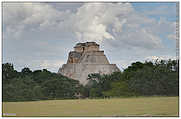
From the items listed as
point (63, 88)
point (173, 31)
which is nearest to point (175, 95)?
point (173, 31)

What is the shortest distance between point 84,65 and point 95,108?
4.22 m

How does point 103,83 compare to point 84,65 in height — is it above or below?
below

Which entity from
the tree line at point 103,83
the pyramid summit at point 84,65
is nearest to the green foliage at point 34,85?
the tree line at point 103,83

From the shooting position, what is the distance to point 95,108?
250 inches

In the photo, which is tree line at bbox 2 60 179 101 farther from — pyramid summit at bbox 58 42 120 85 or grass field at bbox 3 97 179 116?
pyramid summit at bbox 58 42 120 85

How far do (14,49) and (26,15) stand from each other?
84 cm

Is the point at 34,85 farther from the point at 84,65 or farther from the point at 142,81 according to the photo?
the point at 84,65

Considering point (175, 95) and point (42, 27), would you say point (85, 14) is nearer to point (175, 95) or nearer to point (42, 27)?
point (42, 27)

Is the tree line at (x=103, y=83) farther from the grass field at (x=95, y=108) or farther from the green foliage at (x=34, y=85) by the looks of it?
the grass field at (x=95, y=108)

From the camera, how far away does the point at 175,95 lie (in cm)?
746

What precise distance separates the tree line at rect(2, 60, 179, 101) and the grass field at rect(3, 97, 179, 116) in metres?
0.61

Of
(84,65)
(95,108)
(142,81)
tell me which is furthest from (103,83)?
(95,108)

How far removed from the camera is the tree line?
7406mm

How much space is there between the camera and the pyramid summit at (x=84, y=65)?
10109 mm
